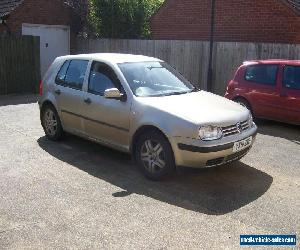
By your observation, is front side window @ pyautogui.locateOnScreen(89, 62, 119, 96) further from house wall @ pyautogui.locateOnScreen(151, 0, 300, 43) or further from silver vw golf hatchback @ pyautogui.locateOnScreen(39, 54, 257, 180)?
house wall @ pyautogui.locateOnScreen(151, 0, 300, 43)

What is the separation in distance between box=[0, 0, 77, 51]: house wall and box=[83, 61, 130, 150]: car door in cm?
1143

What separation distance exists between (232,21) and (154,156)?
9928mm

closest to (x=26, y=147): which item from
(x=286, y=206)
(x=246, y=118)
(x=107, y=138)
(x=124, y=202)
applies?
(x=107, y=138)

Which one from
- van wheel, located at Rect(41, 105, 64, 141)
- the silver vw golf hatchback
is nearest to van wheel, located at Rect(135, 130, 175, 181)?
the silver vw golf hatchback

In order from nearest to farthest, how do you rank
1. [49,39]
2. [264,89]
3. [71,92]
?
[71,92] < [264,89] < [49,39]

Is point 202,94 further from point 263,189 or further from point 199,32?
point 199,32

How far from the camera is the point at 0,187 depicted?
5.40 meters

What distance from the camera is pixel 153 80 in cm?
646

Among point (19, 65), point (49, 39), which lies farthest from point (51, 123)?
point (49, 39)

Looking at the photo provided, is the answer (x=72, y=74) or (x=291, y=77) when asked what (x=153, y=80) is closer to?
(x=72, y=74)

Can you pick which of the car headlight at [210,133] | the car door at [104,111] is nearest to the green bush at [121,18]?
the car door at [104,111]

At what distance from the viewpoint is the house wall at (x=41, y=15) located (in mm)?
16750

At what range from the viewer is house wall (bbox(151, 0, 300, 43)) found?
A: 13.0 m

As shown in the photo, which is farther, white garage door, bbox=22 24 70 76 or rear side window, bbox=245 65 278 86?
white garage door, bbox=22 24 70 76
